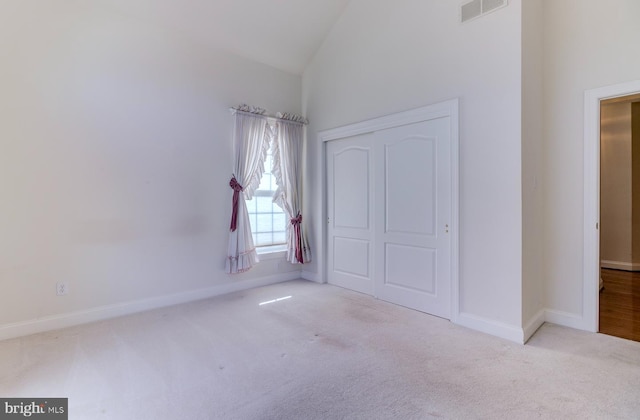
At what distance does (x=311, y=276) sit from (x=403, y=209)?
1.88m

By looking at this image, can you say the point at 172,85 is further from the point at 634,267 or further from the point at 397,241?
the point at 634,267

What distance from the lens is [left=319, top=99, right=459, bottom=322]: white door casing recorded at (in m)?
3.13

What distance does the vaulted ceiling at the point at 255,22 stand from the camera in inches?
134

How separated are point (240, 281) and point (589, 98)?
13.9ft

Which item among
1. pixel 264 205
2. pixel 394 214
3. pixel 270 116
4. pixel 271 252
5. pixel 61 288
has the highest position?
pixel 270 116

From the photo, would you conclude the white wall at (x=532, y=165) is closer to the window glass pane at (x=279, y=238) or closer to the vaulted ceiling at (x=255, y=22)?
the vaulted ceiling at (x=255, y=22)

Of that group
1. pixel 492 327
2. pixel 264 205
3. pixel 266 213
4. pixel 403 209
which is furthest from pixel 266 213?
pixel 492 327

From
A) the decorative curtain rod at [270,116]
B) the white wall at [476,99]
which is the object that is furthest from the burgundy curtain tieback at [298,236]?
the white wall at [476,99]

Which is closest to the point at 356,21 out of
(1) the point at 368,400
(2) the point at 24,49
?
(2) the point at 24,49

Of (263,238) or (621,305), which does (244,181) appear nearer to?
(263,238)

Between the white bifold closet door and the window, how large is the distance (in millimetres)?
795

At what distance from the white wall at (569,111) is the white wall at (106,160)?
11.6ft

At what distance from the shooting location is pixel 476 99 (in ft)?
9.43

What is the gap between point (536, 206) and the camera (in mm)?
2955
